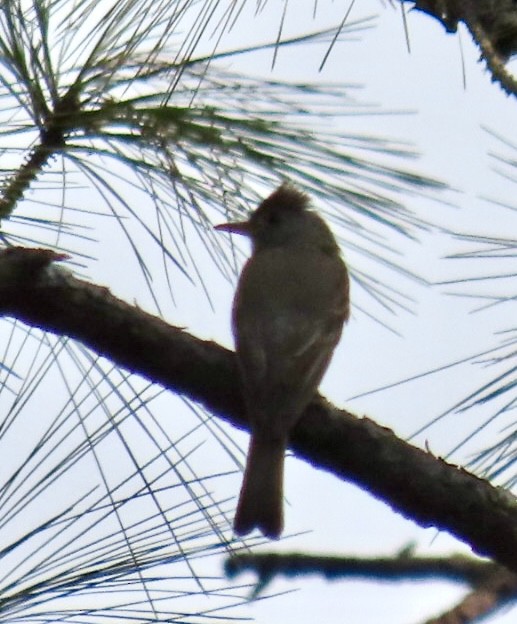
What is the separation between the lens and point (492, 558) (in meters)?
2.83

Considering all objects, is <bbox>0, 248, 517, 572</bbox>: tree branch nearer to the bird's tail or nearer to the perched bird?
the perched bird

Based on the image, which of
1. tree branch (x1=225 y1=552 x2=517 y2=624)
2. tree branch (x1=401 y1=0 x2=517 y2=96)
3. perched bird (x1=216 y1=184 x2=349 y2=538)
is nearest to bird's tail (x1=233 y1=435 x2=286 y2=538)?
perched bird (x1=216 y1=184 x2=349 y2=538)

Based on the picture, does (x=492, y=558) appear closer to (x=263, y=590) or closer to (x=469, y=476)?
(x=469, y=476)

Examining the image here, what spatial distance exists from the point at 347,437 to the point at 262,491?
28.3 inches

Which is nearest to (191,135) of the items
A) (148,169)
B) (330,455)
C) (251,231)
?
(148,169)

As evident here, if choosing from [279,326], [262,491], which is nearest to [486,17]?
[279,326]

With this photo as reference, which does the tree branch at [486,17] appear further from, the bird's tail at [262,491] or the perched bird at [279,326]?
the bird's tail at [262,491]

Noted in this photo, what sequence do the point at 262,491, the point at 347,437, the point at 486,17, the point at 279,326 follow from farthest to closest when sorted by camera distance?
the point at 279,326 → the point at 262,491 → the point at 486,17 → the point at 347,437

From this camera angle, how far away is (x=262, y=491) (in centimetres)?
357

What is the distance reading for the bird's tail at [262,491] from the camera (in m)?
3.45

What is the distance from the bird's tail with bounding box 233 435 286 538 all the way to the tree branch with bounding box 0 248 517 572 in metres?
0.52

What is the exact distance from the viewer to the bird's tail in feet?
11.3

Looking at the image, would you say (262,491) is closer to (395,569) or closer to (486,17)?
(395,569)

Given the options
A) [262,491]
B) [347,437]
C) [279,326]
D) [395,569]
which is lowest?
[395,569]
